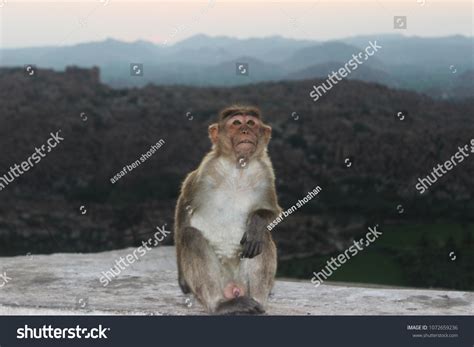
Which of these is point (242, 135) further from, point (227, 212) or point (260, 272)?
point (260, 272)

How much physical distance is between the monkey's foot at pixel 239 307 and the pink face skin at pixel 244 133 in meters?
1.19

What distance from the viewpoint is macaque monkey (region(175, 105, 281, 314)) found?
18.9 ft

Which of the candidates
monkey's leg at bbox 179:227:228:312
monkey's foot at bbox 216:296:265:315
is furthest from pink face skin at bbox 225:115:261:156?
monkey's foot at bbox 216:296:265:315

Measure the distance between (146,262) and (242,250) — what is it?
3.72 m

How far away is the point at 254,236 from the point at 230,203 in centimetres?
36

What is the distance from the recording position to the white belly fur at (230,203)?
578cm

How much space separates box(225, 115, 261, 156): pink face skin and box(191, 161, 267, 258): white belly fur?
7.7 inches

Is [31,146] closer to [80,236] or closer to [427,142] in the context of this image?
[80,236]

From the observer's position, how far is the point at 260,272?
5.89m
